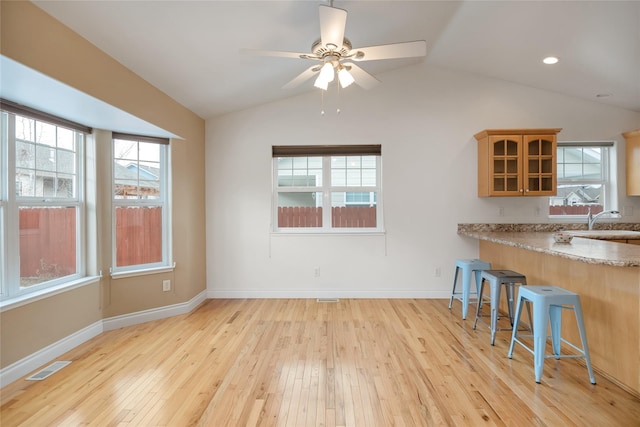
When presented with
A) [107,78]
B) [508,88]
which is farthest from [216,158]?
[508,88]

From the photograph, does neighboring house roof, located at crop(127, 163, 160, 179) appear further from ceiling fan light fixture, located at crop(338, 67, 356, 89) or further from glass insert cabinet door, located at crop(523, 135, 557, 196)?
glass insert cabinet door, located at crop(523, 135, 557, 196)

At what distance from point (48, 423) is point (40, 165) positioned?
204 centimetres

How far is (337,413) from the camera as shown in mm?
1930

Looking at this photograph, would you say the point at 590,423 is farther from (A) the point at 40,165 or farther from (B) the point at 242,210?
(A) the point at 40,165

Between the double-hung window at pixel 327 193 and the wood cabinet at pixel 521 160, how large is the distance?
140 cm

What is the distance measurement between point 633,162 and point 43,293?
21.5 ft

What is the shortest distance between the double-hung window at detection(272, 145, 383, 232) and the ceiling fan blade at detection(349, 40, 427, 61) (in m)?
2.11

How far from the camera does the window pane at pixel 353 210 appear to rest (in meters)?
4.43

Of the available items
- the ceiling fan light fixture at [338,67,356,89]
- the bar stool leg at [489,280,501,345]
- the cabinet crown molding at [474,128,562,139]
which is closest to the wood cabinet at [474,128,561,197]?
the cabinet crown molding at [474,128,562,139]

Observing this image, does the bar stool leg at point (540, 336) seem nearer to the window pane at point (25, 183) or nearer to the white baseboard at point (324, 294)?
the white baseboard at point (324, 294)

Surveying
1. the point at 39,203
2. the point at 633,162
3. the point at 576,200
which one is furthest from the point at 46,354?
the point at 633,162

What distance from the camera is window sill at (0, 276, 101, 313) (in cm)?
228

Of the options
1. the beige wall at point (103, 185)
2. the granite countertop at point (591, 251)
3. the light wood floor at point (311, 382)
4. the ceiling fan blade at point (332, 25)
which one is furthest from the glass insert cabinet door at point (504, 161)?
the beige wall at point (103, 185)

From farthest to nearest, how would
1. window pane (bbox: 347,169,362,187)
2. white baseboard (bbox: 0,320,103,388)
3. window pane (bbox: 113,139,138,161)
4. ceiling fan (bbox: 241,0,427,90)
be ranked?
1. window pane (bbox: 347,169,362,187)
2. window pane (bbox: 113,139,138,161)
3. white baseboard (bbox: 0,320,103,388)
4. ceiling fan (bbox: 241,0,427,90)
